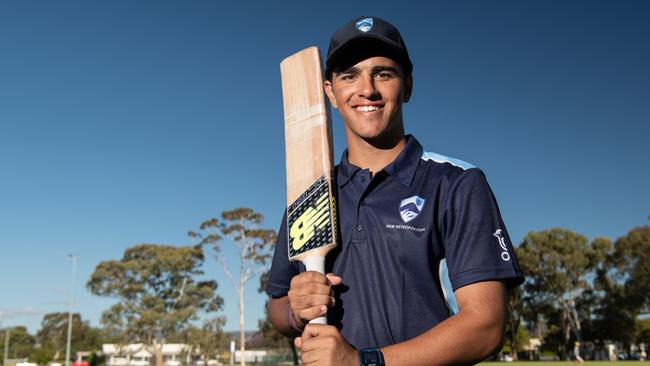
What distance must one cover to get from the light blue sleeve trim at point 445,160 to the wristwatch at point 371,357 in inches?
25.5

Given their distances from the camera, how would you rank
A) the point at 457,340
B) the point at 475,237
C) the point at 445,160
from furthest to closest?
1. the point at 445,160
2. the point at 475,237
3. the point at 457,340

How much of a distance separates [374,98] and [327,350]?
884 millimetres

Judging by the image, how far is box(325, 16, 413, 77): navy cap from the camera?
2006mm

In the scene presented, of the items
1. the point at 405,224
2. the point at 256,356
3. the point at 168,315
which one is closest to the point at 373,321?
the point at 405,224

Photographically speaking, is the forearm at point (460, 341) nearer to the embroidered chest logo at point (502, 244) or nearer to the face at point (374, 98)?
the embroidered chest logo at point (502, 244)

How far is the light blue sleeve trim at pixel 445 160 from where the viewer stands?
1.86m

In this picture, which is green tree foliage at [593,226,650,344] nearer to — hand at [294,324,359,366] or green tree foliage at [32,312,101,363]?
hand at [294,324,359,366]

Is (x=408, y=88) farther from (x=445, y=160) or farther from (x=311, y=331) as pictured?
(x=311, y=331)

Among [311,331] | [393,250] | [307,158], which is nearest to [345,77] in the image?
[307,158]

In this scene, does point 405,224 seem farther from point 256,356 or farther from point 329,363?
point 256,356

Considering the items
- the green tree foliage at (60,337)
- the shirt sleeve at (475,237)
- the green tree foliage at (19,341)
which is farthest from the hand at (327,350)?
the green tree foliage at (19,341)

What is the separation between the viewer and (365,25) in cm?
205

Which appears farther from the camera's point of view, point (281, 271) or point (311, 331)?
point (281, 271)

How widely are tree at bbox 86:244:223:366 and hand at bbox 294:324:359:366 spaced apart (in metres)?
39.1
